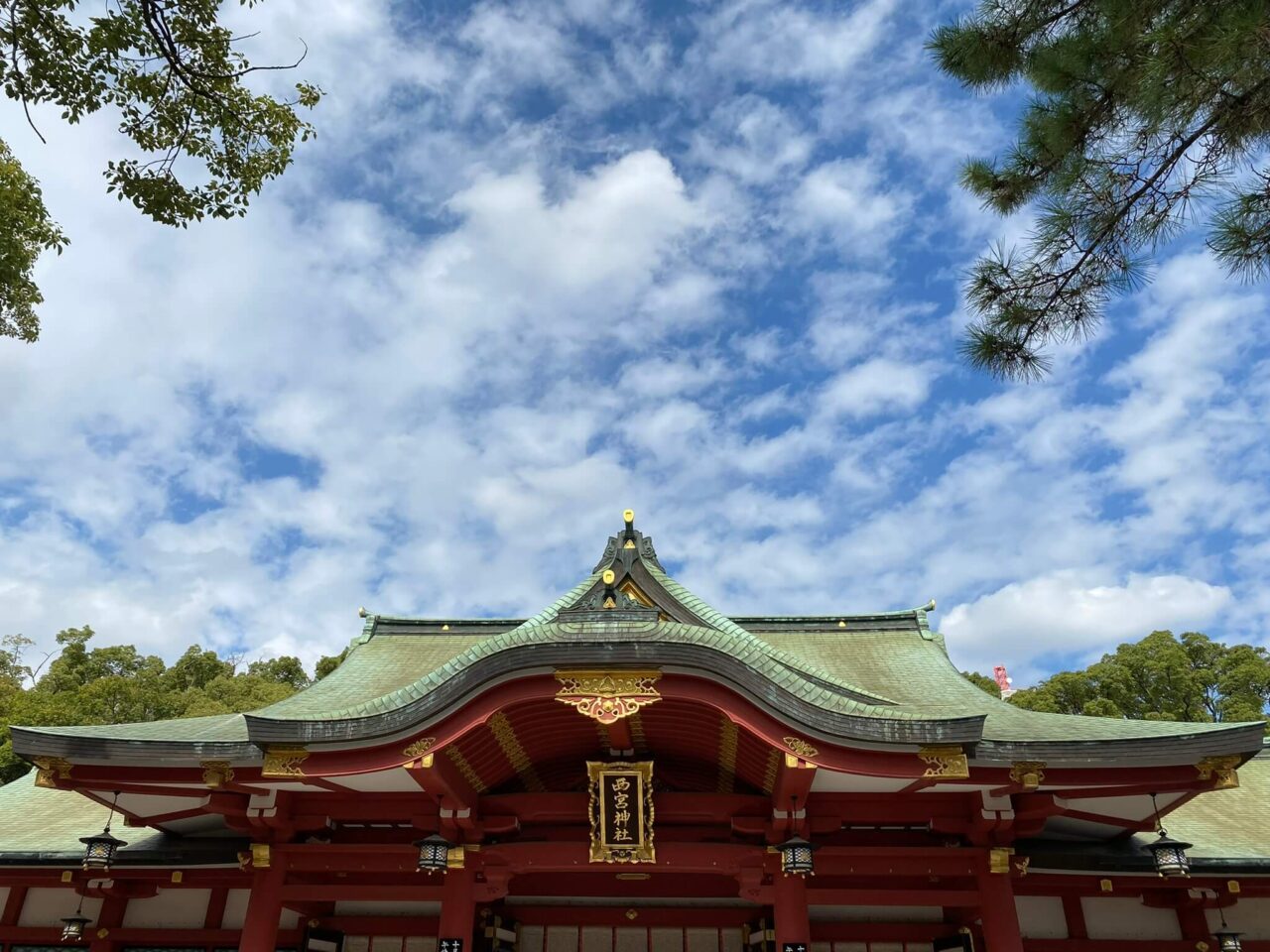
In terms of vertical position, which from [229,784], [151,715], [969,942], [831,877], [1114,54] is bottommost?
[969,942]

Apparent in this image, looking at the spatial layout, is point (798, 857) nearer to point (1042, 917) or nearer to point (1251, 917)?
point (1042, 917)

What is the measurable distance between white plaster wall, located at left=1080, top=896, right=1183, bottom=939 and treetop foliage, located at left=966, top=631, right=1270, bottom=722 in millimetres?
32163

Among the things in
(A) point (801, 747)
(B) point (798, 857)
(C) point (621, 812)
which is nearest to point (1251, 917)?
→ (B) point (798, 857)

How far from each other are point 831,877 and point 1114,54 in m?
9.38

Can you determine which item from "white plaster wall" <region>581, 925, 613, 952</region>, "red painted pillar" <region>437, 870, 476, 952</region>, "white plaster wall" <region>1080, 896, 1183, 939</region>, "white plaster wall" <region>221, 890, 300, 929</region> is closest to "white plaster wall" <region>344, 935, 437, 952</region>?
"white plaster wall" <region>221, 890, 300, 929</region>

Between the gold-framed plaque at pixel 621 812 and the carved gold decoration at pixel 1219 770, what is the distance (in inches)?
233

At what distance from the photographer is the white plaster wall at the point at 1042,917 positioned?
35.0 ft

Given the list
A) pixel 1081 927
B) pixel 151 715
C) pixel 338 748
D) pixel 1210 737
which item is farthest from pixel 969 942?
pixel 151 715

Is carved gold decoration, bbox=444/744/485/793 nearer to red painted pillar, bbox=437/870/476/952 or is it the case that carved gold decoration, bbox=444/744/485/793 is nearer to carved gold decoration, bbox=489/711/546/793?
carved gold decoration, bbox=489/711/546/793

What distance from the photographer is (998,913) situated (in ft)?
30.8

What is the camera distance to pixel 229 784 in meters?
9.52

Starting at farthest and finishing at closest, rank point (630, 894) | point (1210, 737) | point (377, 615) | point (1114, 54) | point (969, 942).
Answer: point (377, 615) → point (630, 894) → point (969, 942) → point (1210, 737) → point (1114, 54)

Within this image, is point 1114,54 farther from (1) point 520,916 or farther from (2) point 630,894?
(1) point 520,916

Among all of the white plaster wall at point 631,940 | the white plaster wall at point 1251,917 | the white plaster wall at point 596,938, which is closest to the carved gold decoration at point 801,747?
the white plaster wall at point 631,940
